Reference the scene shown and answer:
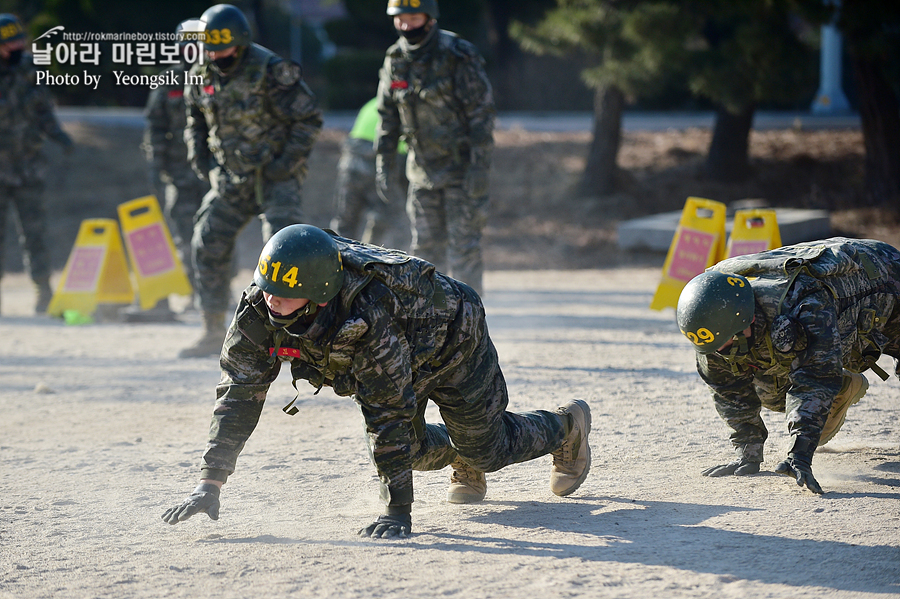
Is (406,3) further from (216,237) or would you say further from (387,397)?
(387,397)

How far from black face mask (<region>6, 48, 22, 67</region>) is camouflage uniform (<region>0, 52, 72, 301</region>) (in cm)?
4

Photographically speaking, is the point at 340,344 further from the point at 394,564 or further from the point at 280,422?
the point at 280,422

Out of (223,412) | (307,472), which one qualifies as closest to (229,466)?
(223,412)

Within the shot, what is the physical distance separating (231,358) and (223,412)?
0.22m

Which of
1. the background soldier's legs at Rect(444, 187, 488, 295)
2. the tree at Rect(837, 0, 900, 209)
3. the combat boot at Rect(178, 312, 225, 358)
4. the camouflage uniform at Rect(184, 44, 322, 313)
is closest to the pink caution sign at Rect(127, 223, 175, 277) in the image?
the combat boot at Rect(178, 312, 225, 358)

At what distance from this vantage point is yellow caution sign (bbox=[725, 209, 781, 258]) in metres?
8.31

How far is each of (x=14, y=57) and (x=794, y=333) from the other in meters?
7.86

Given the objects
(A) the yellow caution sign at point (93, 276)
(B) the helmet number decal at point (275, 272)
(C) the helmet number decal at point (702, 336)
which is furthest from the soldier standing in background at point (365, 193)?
(B) the helmet number decal at point (275, 272)

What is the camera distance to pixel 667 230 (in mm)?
12812

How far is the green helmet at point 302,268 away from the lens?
3566 mm

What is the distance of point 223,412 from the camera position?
392 cm

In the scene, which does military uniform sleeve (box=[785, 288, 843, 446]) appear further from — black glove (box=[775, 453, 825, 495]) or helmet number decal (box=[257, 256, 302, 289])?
helmet number decal (box=[257, 256, 302, 289])

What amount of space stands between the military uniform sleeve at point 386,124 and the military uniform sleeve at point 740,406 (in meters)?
3.86

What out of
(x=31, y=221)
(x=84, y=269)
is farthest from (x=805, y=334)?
(x=31, y=221)
